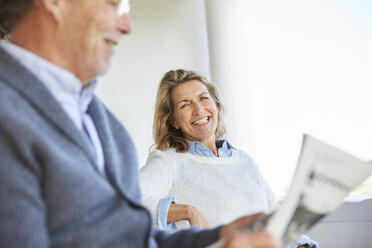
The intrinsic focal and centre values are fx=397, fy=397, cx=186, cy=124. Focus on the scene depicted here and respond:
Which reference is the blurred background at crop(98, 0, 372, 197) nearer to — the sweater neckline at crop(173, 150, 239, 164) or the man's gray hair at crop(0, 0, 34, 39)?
the sweater neckline at crop(173, 150, 239, 164)

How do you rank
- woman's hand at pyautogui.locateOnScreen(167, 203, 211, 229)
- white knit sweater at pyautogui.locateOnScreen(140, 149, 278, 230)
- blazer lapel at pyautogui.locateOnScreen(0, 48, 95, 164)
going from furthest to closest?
white knit sweater at pyautogui.locateOnScreen(140, 149, 278, 230) < woman's hand at pyautogui.locateOnScreen(167, 203, 211, 229) < blazer lapel at pyautogui.locateOnScreen(0, 48, 95, 164)

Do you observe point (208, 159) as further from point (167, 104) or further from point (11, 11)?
point (11, 11)

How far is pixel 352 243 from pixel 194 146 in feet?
5.10

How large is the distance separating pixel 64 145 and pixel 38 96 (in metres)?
0.11

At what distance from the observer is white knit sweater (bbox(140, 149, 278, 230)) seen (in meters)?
1.87

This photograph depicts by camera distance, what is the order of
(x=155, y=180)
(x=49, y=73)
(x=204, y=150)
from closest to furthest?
(x=49, y=73), (x=155, y=180), (x=204, y=150)

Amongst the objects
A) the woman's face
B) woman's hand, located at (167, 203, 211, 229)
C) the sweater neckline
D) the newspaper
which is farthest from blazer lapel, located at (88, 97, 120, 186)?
the woman's face

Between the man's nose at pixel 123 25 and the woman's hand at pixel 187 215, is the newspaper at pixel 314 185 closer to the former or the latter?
the man's nose at pixel 123 25

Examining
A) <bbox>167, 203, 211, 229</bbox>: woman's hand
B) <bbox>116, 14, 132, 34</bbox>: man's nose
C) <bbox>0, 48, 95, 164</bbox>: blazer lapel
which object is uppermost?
<bbox>116, 14, 132, 34</bbox>: man's nose

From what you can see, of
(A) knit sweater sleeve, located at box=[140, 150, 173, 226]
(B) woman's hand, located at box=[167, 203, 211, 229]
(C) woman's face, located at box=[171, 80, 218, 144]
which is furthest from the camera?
(C) woman's face, located at box=[171, 80, 218, 144]

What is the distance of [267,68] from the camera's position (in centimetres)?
516

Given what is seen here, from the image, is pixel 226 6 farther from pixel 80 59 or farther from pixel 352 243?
pixel 80 59

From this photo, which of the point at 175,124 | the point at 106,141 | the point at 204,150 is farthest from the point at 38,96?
the point at 175,124

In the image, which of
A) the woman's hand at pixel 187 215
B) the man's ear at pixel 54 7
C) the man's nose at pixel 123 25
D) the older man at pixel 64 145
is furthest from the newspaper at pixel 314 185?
the woman's hand at pixel 187 215
